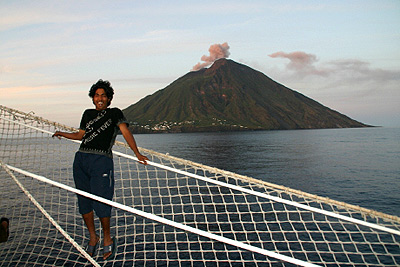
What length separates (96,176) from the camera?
12.1ft

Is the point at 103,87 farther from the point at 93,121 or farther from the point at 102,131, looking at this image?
the point at 102,131

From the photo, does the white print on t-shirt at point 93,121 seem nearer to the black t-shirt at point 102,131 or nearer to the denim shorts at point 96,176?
the black t-shirt at point 102,131

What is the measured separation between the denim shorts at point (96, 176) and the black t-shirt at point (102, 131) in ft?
0.28

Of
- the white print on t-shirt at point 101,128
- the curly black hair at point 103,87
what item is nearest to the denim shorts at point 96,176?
the white print on t-shirt at point 101,128

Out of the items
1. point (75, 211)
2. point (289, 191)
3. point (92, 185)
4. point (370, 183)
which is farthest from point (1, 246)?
point (370, 183)

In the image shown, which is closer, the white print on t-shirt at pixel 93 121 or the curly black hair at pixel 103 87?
the white print on t-shirt at pixel 93 121

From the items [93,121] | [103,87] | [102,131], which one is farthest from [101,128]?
[103,87]

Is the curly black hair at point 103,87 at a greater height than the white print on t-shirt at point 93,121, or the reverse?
the curly black hair at point 103,87

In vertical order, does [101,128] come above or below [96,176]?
above

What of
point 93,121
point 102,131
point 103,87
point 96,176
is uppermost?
point 103,87

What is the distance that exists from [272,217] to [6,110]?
1470 centimetres

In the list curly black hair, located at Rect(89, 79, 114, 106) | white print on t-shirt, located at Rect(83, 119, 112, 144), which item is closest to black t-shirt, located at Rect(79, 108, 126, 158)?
white print on t-shirt, located at Rect(83, 119, 112, 144)

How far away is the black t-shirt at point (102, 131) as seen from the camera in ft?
12.3

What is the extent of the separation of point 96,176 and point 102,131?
58cm
